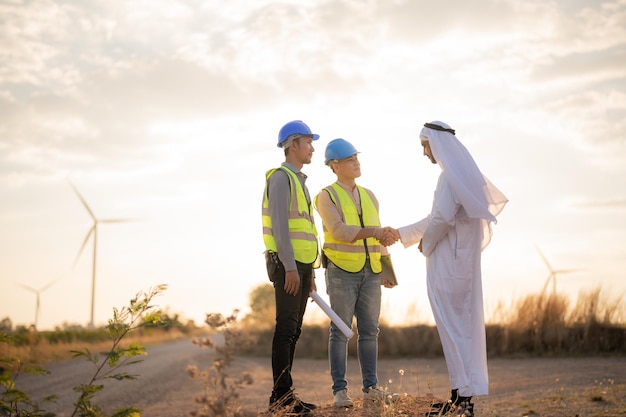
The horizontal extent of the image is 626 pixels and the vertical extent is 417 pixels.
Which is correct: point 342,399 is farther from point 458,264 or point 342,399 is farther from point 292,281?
point 458,264

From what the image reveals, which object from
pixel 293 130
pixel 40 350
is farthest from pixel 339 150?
pixel 40 350

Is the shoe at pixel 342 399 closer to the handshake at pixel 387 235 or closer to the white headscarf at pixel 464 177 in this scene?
the handshake at pixel 387 235

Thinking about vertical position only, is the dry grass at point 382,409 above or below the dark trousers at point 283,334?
below

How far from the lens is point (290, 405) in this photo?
19.0ft

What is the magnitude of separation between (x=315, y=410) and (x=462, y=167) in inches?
89.8

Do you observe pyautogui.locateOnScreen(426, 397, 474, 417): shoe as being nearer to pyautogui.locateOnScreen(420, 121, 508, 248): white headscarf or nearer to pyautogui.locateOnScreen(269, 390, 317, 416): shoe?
pyautogui.locateOnScreen(269, 390, 317, 416): shoe

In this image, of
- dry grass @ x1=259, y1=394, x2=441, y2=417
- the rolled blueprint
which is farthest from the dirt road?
the rolled blueprint

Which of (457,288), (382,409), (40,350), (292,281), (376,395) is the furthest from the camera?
(40,350)

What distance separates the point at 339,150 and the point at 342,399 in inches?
83.9

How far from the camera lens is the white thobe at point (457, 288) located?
6141mm

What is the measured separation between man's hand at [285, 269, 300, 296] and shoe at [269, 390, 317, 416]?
779mm

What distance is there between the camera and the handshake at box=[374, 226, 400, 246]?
6750mm

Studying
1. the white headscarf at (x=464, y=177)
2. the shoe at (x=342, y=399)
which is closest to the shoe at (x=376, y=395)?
the shoe at (x=342, y=399)

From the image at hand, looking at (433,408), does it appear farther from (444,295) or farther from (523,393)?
(523,393)
